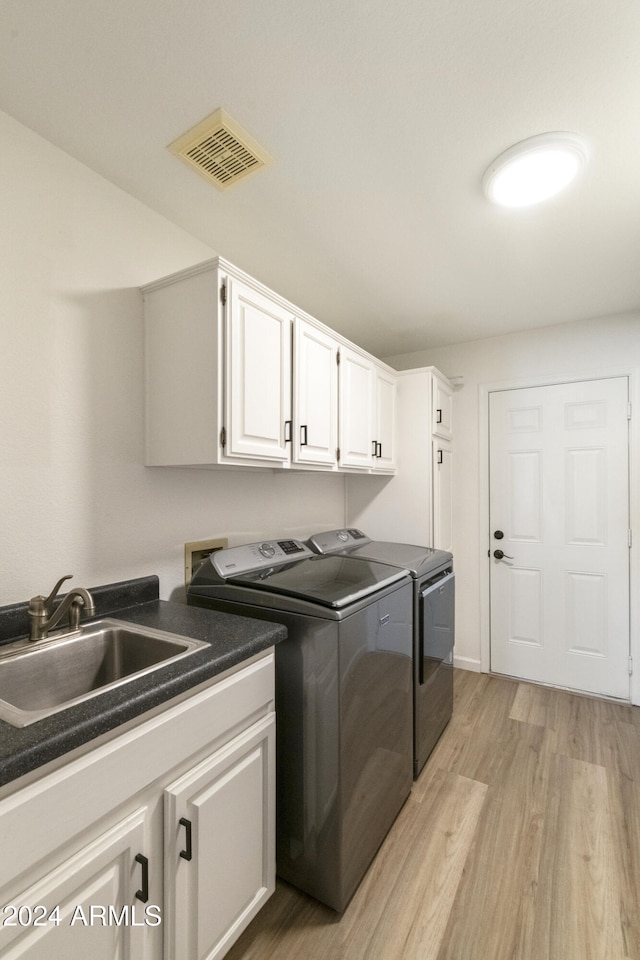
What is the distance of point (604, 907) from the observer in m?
1.40

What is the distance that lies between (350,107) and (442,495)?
2.20 meters

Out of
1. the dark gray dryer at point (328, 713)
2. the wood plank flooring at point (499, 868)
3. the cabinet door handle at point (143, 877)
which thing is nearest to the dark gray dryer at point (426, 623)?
the wood plank flooring at point (499, 868)

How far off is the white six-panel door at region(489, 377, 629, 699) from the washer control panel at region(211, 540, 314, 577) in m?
1.67

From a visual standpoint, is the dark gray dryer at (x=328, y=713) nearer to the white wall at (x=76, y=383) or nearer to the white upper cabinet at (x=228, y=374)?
the white wall at (x=76, y=383)

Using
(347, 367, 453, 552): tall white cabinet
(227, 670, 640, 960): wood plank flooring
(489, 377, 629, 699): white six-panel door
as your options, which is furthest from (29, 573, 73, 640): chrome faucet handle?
(489, 377, 629, 699): white six-panel door

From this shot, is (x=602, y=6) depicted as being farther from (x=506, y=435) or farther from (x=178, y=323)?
(x=506, y=435)

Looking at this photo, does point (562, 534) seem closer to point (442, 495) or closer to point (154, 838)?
point (442, 495)

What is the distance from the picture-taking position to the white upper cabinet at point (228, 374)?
1.45 meters

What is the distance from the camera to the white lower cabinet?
715 millimetres

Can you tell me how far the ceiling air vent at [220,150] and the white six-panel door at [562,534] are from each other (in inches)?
90.9

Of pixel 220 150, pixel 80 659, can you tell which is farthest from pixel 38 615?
pixel 220 150

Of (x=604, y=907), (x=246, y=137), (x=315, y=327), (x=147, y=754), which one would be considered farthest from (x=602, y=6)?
(x=604, y=907)

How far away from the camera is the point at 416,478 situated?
279cm

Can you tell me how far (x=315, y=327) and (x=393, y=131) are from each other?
790mm
